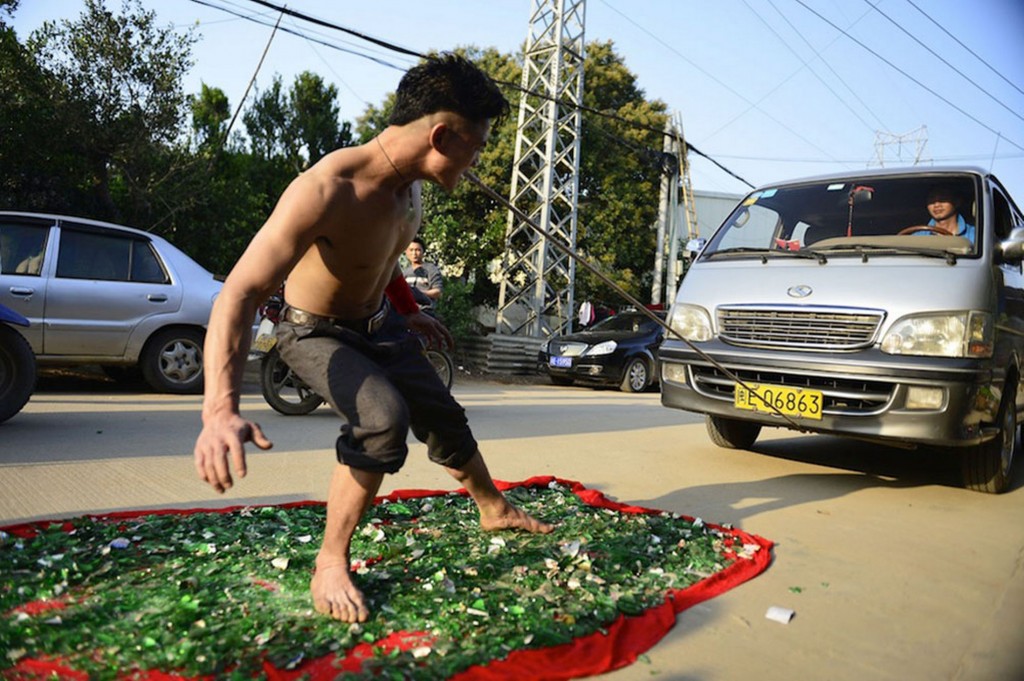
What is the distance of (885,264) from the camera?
4.95 meters

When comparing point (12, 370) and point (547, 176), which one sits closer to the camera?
point (12, 370)

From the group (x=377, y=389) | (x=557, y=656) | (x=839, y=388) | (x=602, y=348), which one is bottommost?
(x=557, y=656)

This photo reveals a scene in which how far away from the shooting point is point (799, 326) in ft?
16.2

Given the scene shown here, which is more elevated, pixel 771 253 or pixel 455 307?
pixel 771 253

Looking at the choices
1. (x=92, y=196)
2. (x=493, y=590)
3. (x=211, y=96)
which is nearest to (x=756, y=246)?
(x=493, y=590)

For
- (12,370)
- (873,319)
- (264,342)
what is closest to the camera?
(873,319)

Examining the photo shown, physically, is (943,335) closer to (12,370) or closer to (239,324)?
(239,324)

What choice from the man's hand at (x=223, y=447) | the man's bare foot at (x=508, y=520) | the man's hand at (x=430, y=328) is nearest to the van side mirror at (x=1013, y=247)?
the man's bare foot at (x=508, y=520)

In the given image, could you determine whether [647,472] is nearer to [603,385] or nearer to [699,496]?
[699,496]

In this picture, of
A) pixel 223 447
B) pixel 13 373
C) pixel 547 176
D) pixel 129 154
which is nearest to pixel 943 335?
pixel 223 447

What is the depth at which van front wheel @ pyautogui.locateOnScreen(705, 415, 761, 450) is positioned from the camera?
634 centimetres

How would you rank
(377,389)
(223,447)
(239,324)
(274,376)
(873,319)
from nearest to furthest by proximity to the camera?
(223,447) < (239,324) < (377,389) < (873,319) < (274,376)

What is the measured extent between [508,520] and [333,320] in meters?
1.24

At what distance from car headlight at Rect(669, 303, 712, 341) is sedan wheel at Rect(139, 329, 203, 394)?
4935mm
